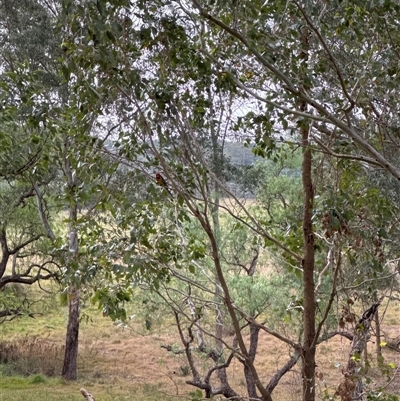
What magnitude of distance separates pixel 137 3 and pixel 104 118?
1000 millimetres

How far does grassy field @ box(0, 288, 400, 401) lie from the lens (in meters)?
10.6

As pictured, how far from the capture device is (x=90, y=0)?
1802 mm

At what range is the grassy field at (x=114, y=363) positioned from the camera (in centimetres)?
1059

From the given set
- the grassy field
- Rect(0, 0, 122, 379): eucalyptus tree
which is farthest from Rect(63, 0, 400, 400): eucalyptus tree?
the grassy field

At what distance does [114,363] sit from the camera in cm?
1424

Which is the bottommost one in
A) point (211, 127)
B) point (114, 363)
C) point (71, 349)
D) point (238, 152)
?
point (114, 363)

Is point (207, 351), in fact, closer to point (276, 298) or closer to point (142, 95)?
point (276, 298)

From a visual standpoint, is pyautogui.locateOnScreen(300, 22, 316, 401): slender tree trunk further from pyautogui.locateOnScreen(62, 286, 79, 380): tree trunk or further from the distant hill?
pyautogui.locateOnScreen(62, 286, 79, 380): tree trunk

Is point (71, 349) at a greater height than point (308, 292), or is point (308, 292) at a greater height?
point (308, 292)

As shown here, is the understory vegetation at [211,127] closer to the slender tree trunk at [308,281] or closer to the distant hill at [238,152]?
the slender tree trunk at [308,281]

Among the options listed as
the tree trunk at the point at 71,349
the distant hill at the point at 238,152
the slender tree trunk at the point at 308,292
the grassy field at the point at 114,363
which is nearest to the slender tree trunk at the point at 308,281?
the slender tree trunk at the point at 308,292

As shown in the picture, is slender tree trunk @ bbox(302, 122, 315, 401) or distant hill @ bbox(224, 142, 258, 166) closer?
slender tree trunk @ bbox(302, 122, 315, 401)

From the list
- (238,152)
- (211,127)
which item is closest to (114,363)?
(238,152)

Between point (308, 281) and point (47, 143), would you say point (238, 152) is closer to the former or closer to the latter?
point (47, 143)
